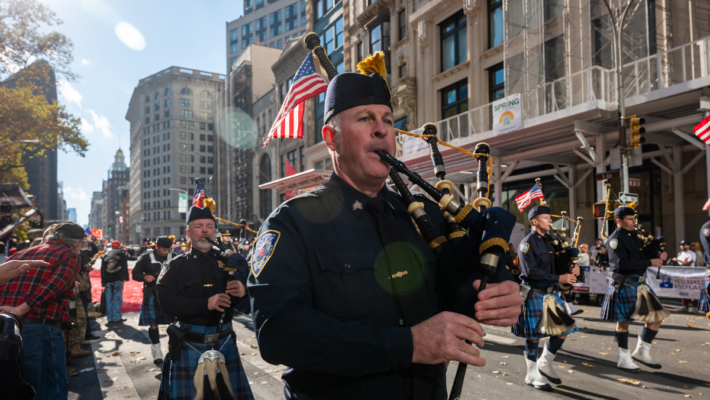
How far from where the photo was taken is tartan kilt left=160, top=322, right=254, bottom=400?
414cm

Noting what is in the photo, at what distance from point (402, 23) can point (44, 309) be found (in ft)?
83.1

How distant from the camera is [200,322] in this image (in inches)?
177

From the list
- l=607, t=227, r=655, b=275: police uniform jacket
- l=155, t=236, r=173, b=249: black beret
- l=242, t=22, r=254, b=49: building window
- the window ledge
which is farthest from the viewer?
l=242, t=22, r=254, b=49: building window

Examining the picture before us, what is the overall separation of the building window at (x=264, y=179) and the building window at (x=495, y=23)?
35.5 metres

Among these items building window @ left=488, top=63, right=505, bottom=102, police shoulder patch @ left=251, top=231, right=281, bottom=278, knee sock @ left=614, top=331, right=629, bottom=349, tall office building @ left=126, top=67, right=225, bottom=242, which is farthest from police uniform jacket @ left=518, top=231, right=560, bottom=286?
tall office building @ left=126, top=67, right=225, bottom=242

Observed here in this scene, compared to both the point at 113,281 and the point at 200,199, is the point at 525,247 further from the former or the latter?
the point at 113,281

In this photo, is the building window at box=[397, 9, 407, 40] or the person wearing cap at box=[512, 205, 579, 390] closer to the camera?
the person wearing cap at box=[512, 205, 579, 390]

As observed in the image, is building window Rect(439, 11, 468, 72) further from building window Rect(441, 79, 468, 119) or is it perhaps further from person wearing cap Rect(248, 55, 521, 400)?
person wearing cap Rect(248, 55, 521, 400)

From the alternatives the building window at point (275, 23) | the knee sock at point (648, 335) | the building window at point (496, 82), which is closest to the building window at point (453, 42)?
the building window at point (496, 82)

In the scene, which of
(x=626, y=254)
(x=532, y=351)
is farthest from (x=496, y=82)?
(x=532, y=351)

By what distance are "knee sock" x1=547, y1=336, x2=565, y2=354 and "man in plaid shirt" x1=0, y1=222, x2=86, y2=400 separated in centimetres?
589

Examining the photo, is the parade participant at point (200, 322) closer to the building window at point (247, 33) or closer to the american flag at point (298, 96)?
the american flag at point (298, 96)

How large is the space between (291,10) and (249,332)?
82848 millimetres

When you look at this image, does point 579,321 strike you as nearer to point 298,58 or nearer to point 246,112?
point 298,58
